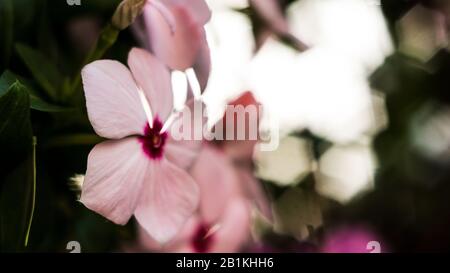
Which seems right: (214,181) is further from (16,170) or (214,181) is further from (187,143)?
(16,170)

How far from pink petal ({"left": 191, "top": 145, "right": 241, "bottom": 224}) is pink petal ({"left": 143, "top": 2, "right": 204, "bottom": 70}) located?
0.09 meters

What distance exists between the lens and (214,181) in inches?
24.8

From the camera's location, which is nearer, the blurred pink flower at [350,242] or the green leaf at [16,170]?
the green leaf at [16,170]

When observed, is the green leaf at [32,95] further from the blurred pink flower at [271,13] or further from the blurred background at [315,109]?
the blurred pink flower at [271,13]

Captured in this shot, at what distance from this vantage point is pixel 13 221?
589 mm

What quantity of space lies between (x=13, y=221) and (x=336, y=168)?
31 centimetres

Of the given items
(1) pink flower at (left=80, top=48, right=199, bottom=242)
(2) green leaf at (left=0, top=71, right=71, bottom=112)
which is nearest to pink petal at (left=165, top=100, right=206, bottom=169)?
(1) pink flower at (left=80, top=48, right=199, bottom=242)

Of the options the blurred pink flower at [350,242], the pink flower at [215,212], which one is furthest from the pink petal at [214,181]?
the blurred pink flower at [350,242]

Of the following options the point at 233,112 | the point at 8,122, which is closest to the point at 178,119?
the point at 233,112

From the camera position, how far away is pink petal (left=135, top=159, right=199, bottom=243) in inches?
23.7

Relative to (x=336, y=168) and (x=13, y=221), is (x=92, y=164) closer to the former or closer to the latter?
(x=13, y=221)

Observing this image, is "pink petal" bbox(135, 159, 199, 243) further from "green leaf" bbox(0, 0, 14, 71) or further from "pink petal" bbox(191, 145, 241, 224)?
"green leaf" bbox(0, 0, 14, 71)

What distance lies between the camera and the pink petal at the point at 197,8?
0.61 metres

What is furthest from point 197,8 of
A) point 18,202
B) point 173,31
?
point 18,202
